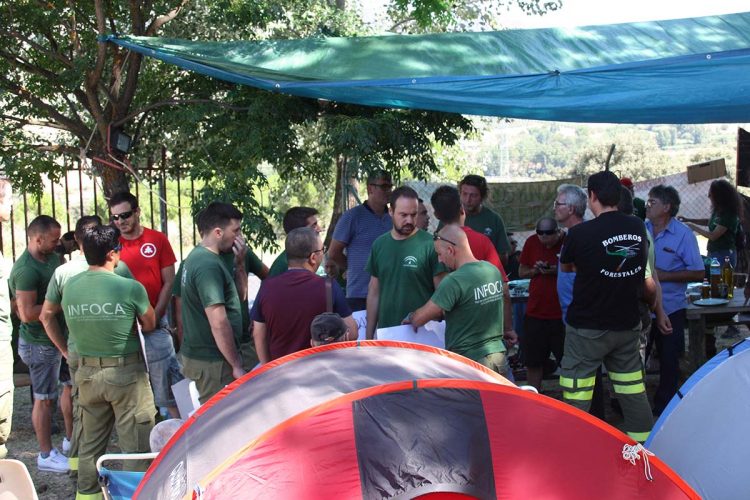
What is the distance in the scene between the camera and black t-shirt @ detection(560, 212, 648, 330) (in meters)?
5.02

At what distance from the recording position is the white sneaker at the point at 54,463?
621 centimetres

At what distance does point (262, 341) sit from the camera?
4.80 m

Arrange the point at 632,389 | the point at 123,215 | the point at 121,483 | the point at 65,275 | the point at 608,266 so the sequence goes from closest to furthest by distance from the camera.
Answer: the point at 121,483, the point at 608,266, the point at 632,389, the point at 65,275, the point at 123,215

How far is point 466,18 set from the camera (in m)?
20.2

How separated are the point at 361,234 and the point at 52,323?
2381 mm

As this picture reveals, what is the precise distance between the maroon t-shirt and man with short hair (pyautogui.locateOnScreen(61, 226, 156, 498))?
2.70 ft

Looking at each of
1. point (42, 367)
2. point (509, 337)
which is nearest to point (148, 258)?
point (42, 367)

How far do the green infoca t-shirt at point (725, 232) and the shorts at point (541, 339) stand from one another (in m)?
3.09

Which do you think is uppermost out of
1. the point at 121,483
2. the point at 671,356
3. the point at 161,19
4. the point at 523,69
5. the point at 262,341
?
the point at 161,19

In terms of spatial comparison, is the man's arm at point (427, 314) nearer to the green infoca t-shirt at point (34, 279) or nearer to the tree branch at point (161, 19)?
the green infoca t-shirt at point (34, 279)

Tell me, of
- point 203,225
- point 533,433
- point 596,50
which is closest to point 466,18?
point 596,50

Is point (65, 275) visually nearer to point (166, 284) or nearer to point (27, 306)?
point (27, 306)

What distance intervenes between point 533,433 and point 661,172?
101ft

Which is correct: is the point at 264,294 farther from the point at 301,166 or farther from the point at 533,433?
the point at 301,166
